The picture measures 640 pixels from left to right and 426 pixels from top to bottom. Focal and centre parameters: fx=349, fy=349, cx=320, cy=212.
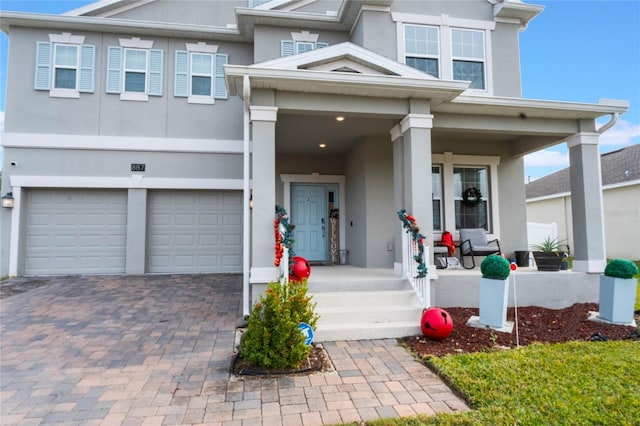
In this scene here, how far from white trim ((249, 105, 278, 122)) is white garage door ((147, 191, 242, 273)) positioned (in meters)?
4.14

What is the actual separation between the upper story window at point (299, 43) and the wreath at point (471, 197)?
15.3ft

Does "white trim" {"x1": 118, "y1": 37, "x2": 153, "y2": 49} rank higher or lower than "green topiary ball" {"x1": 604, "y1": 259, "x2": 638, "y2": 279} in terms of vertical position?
higher

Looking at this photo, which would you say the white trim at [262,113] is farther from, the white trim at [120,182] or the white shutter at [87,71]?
the white shutter at [87,71]

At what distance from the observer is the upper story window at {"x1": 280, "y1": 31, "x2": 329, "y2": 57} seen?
7.73 m

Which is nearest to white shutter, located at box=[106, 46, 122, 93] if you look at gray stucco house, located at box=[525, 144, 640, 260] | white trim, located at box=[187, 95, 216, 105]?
white trim, located at box=[187, 95, 216, 105]

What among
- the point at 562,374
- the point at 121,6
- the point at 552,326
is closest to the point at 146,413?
the point at 562,374

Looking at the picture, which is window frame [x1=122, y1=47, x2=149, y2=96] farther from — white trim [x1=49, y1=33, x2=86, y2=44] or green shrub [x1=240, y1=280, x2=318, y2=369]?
green shrub [x1=240, y1=280, x2=318, y2=369]

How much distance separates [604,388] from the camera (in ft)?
9.34

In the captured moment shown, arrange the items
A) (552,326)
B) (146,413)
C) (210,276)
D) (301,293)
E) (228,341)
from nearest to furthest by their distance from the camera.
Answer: (146,413) < (301,293) < (228,341) < (552,326) < (210,276)

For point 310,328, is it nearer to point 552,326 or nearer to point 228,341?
point 228,341

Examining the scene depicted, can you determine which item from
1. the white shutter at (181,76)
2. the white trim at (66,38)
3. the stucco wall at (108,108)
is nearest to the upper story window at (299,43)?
the stucco wall at (108,108)

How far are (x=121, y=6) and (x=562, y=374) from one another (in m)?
10.6

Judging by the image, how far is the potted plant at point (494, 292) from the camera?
4340 millimetres

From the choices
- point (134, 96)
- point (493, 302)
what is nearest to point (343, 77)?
point (493, 302)
